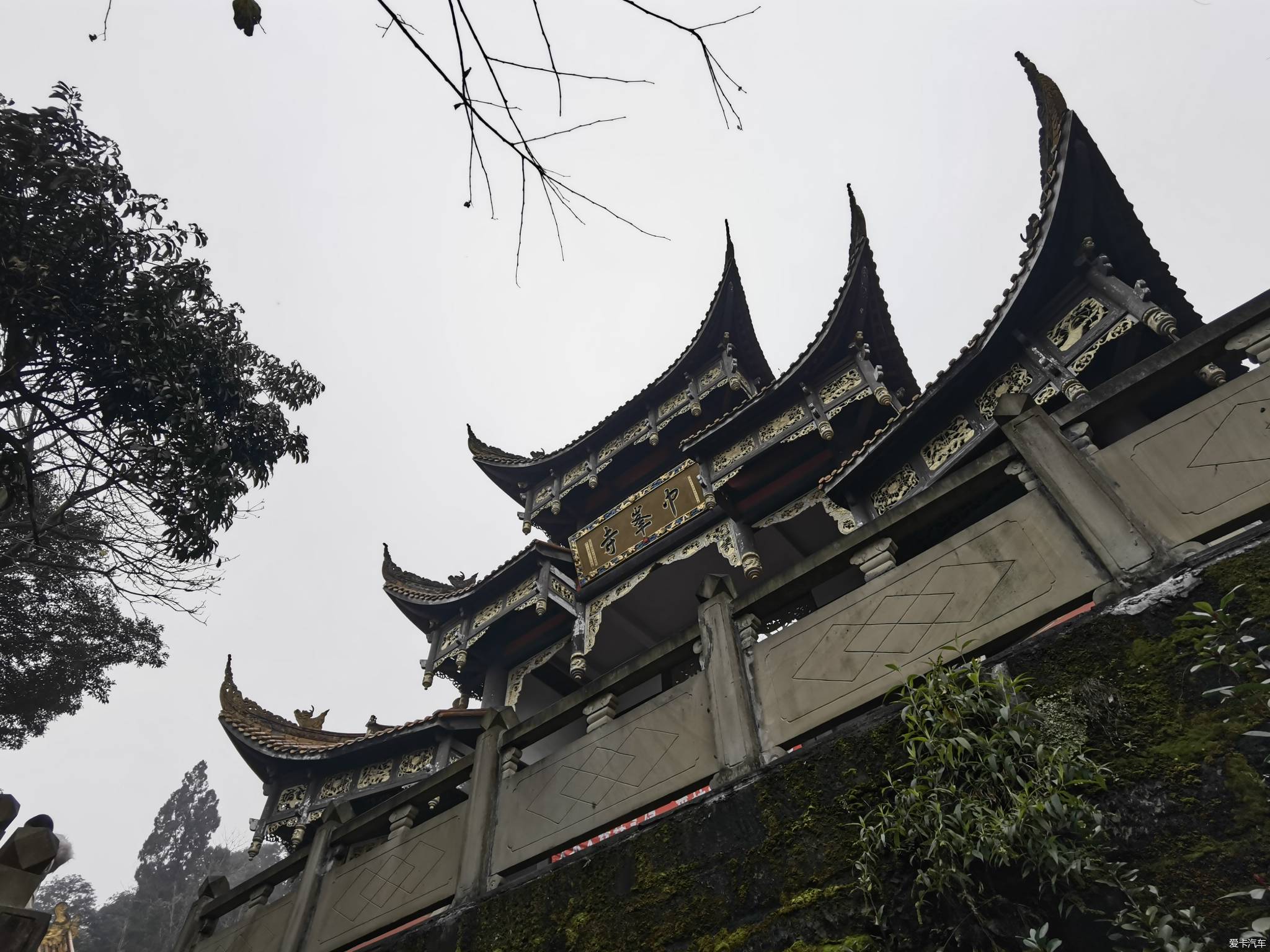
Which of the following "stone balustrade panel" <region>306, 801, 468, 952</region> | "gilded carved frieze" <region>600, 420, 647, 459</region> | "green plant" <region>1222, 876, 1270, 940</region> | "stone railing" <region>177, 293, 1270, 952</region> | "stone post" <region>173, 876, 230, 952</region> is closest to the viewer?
"green plant" <region>1222, 876, 1270, 940</region>

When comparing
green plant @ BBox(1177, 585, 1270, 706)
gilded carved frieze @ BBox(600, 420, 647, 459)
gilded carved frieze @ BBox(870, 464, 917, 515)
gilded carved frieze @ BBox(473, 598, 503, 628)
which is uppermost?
gilded carved frieze @ BBox(600, 420, 647, 459)

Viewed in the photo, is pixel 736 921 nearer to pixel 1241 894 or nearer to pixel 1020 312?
pixel 1241 894

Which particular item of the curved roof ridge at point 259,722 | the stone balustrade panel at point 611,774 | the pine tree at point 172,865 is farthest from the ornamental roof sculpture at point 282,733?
the pine tree at point 172,865

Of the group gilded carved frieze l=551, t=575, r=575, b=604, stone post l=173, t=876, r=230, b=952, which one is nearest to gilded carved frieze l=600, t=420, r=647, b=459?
gilded carved frieze l=551, t=575, r=575, b=604

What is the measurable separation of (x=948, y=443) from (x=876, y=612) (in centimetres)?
436

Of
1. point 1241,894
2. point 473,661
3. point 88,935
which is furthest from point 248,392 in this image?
point 88,935

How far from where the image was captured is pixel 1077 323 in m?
7.24

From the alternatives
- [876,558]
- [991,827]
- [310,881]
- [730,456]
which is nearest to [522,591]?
[730,456]

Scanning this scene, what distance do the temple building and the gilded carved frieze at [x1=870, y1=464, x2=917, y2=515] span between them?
38 mm

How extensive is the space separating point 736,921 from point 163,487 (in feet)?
29.1

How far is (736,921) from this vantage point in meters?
3.70

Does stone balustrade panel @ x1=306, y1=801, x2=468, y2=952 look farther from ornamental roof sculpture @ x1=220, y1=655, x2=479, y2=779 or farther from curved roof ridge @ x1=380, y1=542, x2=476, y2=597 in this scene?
curved roof ridge @ x1=380, y1=542, x2=476, y2=597

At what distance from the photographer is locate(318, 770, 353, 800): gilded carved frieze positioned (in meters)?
13.4

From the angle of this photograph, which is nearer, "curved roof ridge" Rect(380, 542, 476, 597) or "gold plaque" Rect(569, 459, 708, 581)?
"gold plaque" Rect(569, 459, 708, 581)
